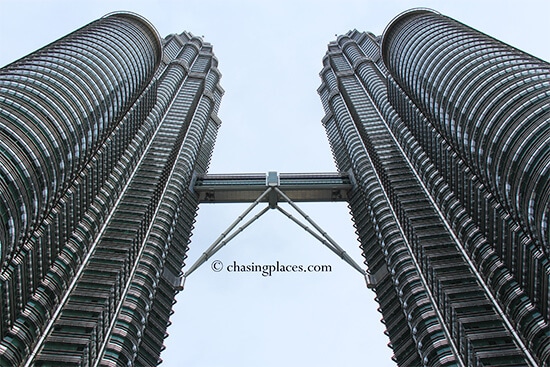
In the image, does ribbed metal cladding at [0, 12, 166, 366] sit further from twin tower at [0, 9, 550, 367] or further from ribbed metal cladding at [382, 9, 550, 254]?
ribbed metal cladding at [382, 9, 550, 254]

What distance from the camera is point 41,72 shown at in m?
71.4

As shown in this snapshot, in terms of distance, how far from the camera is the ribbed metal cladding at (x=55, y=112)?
55.7 metres

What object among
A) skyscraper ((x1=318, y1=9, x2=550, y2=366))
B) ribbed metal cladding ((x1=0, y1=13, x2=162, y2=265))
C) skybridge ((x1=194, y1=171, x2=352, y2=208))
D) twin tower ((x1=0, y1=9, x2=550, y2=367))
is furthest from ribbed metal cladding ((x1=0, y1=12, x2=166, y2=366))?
skyscraper ((x1=318, y1=9, x2=550, y2=366))

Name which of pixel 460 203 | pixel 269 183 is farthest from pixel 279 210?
pixel 460 203

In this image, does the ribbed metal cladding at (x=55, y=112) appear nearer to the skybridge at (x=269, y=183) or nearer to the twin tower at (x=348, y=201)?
the twin tower at (x=348, y=201)

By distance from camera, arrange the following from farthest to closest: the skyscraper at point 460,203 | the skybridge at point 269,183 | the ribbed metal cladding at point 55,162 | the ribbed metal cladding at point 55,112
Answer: the skybridge at point 269,183 < the skyscraper at point 460,203 < the ribbed metal cladding at point 55,162 < the ribbed metal cladding at point 55,112

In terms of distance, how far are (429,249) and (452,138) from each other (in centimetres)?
1872

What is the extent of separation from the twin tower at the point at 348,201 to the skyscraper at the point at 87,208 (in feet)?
0.88

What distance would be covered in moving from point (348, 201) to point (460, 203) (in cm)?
3857

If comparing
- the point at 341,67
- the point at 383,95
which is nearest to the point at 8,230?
the point at 383,95

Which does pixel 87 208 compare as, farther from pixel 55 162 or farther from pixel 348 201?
pixel 348 201

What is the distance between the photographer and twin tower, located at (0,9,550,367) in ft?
203

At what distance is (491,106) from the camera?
6900 centimetres

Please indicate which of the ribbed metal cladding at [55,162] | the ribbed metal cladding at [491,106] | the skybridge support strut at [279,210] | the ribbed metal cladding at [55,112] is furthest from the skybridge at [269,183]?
the ribbed metal cladding at [491,106]
